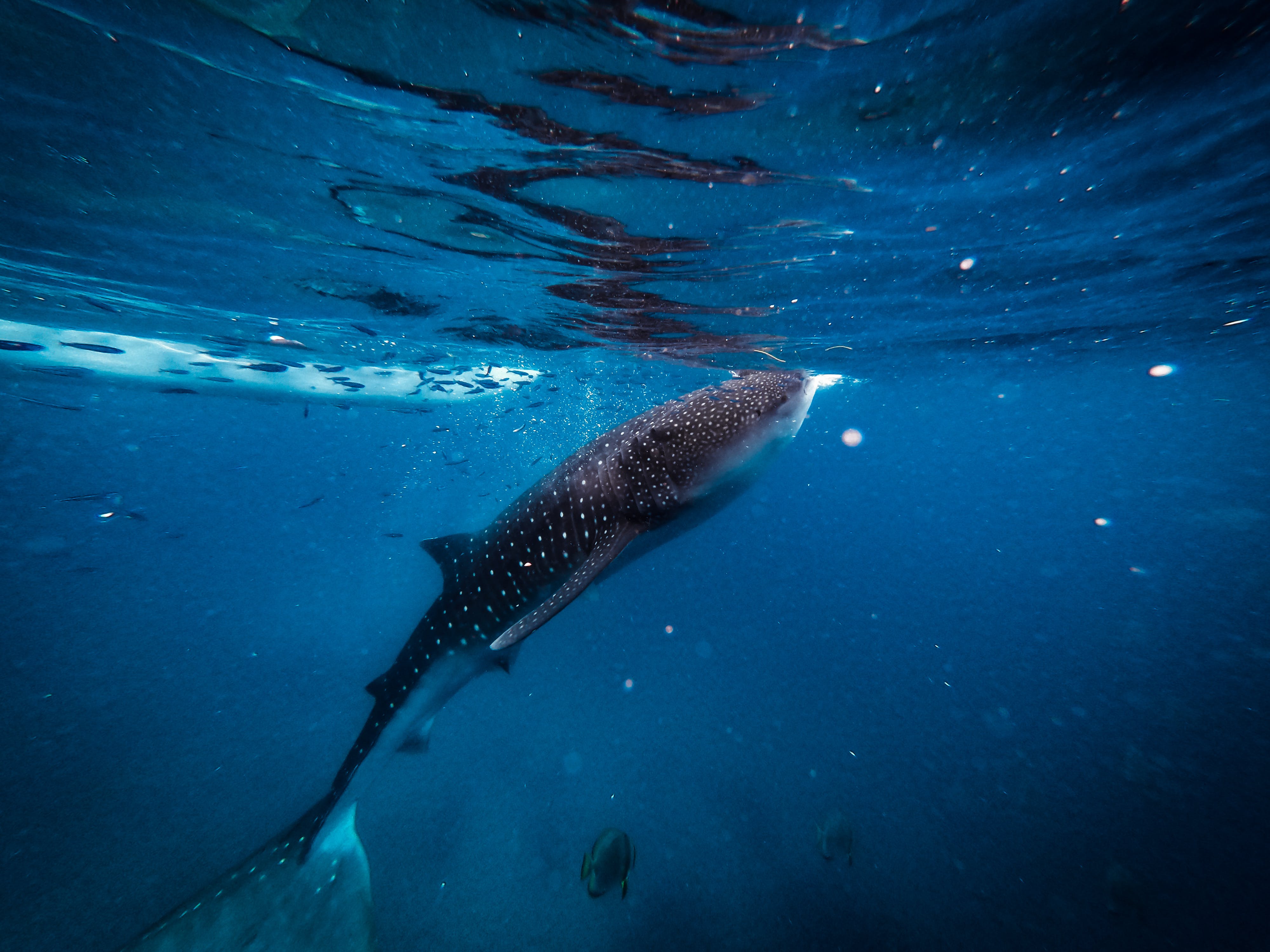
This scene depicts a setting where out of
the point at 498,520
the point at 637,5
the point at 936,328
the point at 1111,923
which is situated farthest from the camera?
the point at 936,328

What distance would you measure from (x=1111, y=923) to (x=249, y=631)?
32.1 meters

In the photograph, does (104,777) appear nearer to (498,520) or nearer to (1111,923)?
(498,520)

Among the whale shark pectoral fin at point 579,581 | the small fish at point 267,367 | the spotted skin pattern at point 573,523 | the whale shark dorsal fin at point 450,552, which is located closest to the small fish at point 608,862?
the spotted skin pattern at point 573,523

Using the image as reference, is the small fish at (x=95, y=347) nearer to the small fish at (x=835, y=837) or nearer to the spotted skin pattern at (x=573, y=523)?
the spotted skin pattern at (x=573, y=523)

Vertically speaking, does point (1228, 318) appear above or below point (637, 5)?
above

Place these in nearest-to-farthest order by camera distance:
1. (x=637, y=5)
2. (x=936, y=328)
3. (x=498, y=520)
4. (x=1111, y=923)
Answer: (x=637, y=5)
(x=498, y=520)
(x=1111, y=923)
(x=936, y=328)

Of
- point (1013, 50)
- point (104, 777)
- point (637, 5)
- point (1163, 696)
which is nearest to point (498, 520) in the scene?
point (637, 5)

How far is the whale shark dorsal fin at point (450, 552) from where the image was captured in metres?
4.76

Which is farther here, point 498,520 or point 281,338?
point 281,338

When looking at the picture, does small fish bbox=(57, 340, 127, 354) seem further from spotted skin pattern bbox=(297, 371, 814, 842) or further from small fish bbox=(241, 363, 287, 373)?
spotted skin pattern bbox=(297, 371, 814, 842)

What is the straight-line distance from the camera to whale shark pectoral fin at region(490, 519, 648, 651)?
108 inches

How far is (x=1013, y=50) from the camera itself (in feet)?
12.7

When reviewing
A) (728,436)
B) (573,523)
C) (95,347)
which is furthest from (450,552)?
(95,347)

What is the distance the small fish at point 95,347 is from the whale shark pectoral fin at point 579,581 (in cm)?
2126
